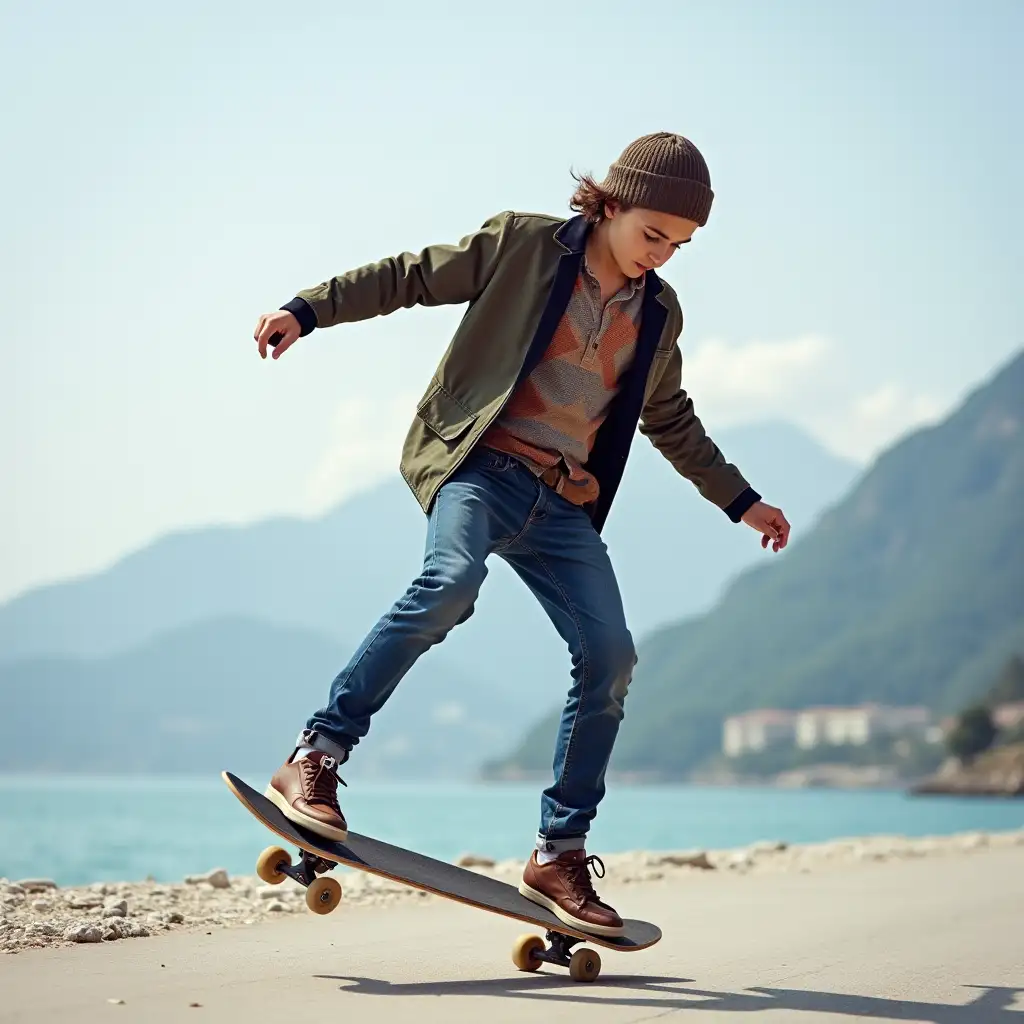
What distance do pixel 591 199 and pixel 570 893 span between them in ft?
6.87

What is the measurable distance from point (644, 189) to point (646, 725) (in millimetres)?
167616

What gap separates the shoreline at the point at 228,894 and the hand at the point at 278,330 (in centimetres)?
187

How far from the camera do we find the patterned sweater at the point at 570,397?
443 centimetres

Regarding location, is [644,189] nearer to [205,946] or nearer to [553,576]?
[553,576]

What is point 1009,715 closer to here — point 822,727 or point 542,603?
point 822,727

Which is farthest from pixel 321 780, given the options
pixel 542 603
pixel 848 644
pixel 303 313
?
pixel 848 644

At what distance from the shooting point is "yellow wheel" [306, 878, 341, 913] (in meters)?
3.91

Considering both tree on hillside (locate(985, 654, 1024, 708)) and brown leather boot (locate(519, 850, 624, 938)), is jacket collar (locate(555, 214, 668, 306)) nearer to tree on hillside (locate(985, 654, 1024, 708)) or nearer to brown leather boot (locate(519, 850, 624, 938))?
brown leather boot (locate(519, 850, 624, 938))

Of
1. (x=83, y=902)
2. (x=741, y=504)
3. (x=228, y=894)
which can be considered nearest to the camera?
(x=741, y=504)

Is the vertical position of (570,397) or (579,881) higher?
(570,397)

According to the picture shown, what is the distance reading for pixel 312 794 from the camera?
3.97m

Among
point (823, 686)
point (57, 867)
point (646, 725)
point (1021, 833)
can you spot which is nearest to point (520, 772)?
point (646, 725)

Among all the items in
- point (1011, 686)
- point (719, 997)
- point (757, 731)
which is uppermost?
point (757, 731)

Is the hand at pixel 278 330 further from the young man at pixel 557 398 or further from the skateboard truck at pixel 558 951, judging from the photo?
the skateboard truck at pixel 558 951
